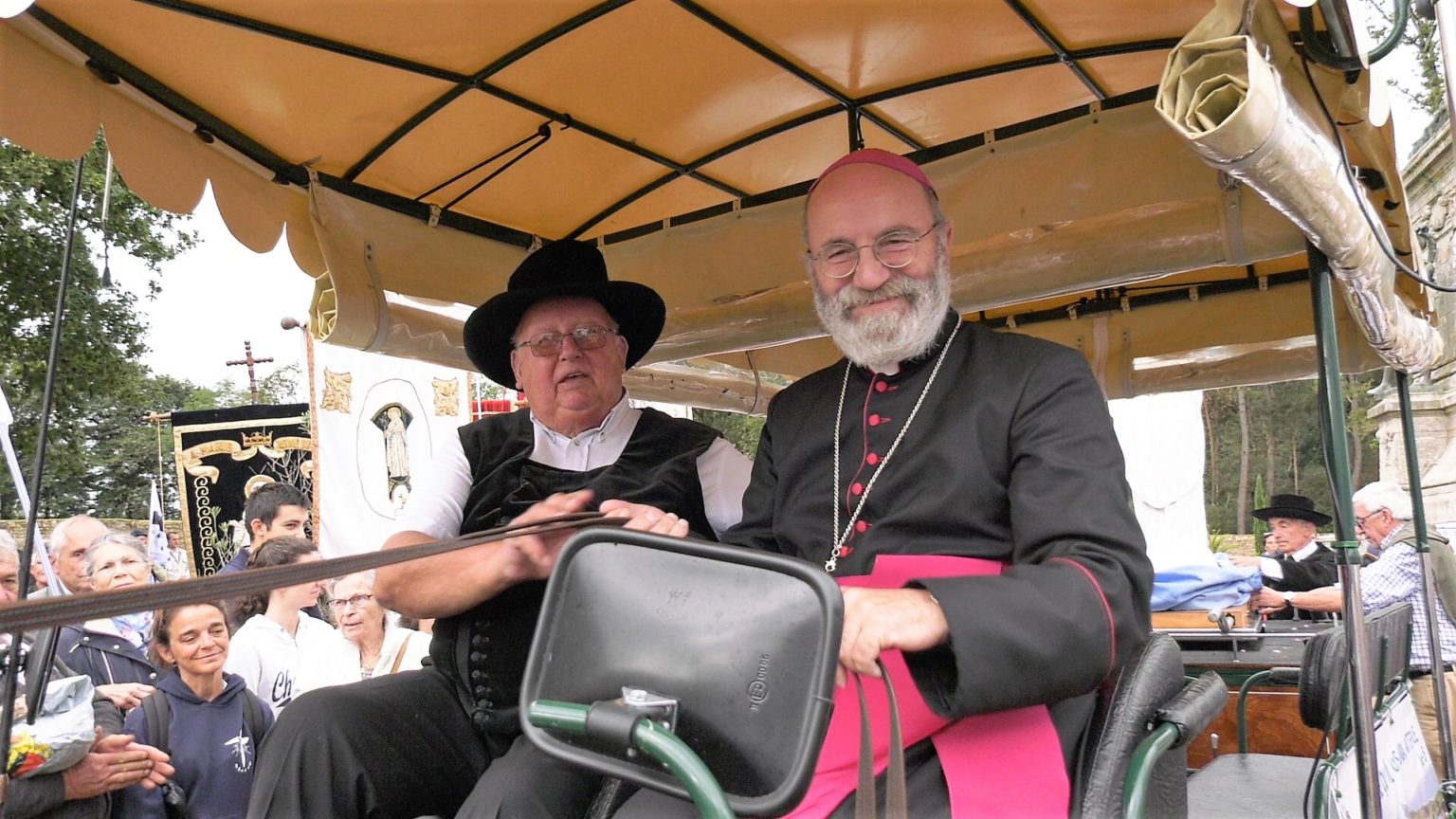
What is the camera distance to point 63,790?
2994 millimetres

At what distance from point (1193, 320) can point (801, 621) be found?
3744 mm

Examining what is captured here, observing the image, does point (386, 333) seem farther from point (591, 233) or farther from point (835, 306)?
point (835, 306)

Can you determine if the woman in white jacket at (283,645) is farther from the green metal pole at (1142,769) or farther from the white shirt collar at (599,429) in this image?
the green metal pole at (1142,769)

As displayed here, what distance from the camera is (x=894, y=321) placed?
2.07m

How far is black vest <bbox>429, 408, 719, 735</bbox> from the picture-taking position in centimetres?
220

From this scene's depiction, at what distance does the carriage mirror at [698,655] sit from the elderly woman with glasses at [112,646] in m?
2.72

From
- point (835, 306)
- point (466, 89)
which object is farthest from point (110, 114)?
point (835, 306)

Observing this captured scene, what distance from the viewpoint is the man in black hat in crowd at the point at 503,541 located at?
1.97m

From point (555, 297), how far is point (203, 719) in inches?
80.8

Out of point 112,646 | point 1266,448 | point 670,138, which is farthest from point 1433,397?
point 1266,448

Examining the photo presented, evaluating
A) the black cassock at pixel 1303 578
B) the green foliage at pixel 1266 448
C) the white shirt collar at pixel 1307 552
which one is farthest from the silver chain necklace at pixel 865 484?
the green foliage at pixel 1266 448

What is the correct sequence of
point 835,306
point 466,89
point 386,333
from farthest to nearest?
point 386,333 → point 466,89 → point 835,306

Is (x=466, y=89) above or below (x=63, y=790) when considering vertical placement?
above

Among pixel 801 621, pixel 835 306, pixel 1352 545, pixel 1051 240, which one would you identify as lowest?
pixel 1352 545
